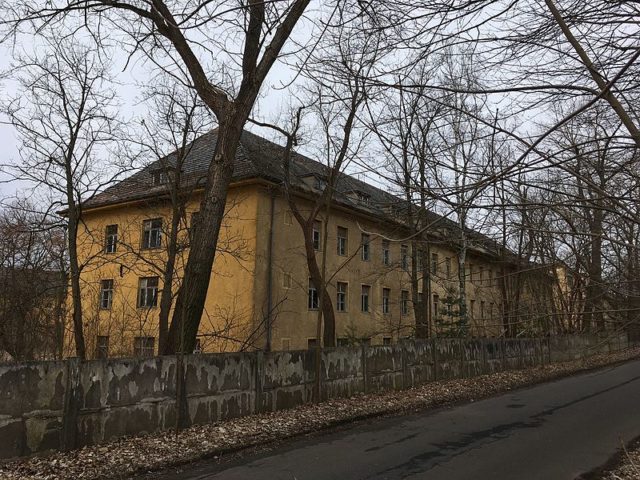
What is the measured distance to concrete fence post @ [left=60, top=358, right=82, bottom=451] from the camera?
7781mm

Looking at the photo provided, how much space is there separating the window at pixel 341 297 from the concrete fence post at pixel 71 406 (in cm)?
2012

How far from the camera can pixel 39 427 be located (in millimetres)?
7477

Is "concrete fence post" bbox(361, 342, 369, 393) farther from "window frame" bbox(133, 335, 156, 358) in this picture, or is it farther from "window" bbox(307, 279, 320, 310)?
"window" bbox(307, 279, 320, 310)

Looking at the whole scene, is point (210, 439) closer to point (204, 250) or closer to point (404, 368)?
point (204, 250)

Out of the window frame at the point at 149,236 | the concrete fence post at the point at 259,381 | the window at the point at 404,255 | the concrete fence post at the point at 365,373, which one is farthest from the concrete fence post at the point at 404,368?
the window frame at the point at 149,236

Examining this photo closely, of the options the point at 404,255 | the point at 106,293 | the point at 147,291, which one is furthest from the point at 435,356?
the point at 106,293

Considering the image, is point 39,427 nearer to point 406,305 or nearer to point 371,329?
point 371,329

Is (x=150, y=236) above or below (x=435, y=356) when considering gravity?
above

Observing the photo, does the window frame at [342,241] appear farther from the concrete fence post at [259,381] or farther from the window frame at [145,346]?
the concrete fence post at [259,381]

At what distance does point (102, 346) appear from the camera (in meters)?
18.7

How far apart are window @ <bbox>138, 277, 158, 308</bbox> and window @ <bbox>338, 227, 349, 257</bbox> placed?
9.39m

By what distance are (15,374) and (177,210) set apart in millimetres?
11759

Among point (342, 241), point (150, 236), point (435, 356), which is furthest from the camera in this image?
point (342, 241)

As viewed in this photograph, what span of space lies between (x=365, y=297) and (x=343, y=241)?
3725 millimetres
